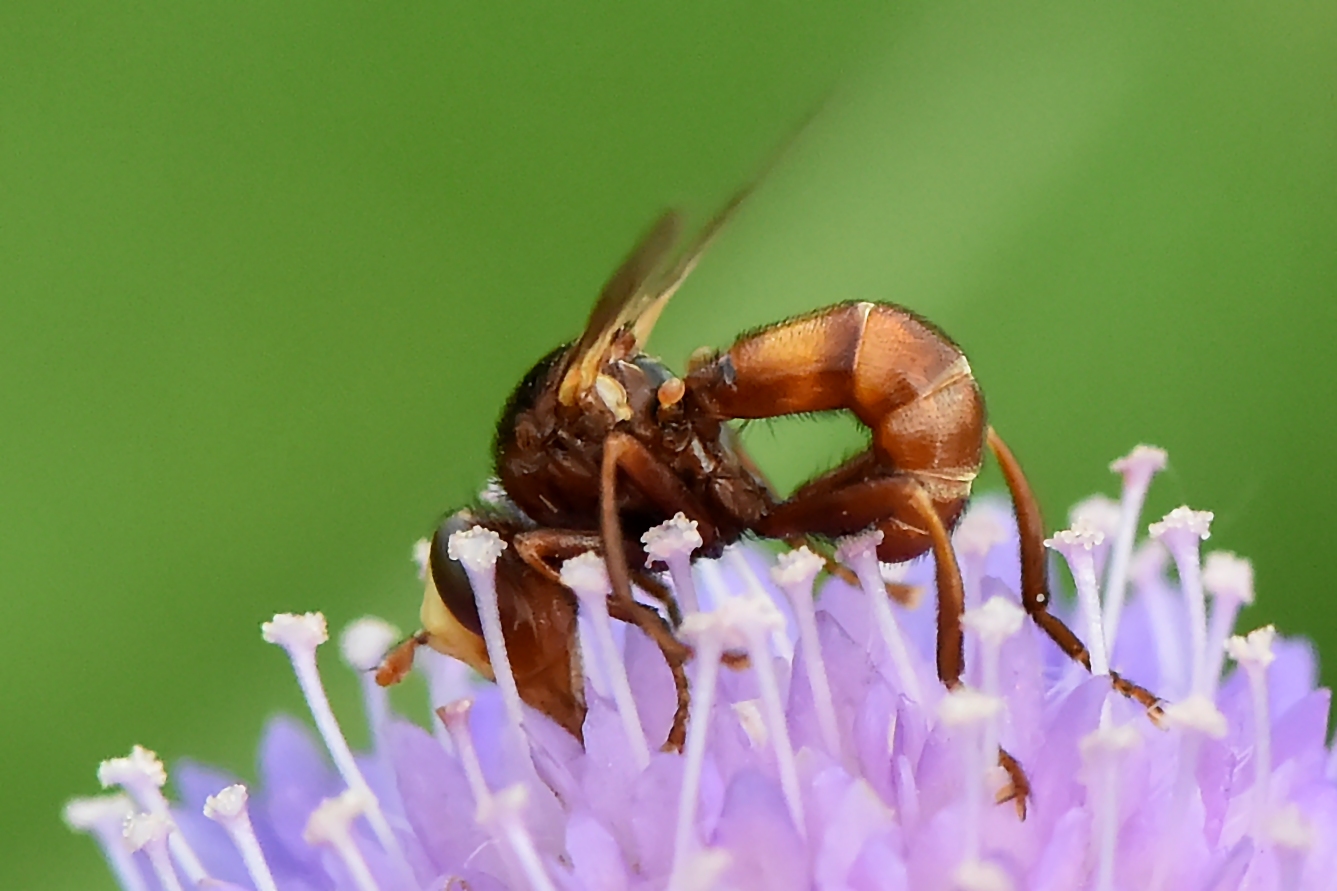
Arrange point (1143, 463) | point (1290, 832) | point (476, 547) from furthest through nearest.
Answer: point (1143, 463), point (476, 547), point (1290, 832)

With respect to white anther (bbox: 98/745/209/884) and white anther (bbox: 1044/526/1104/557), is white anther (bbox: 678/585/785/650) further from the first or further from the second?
white anther (bbox: 98/745/209/884)

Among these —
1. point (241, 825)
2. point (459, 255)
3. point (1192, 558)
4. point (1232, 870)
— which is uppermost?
point (459, 255)

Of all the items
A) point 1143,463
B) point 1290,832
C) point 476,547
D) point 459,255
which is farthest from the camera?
point 459,255

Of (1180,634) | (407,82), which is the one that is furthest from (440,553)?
(407,82)

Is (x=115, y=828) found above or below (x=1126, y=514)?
above

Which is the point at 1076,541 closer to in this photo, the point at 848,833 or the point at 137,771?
the point at 848,833

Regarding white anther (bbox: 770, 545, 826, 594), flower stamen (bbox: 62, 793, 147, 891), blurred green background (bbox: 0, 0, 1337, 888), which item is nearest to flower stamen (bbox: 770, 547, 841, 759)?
white anther (bbox: 770, 545, 826, 594)

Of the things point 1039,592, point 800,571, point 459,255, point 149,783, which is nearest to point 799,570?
point 800,571

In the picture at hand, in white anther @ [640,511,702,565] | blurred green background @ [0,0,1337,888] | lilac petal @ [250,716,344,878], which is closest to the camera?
white anther @ [640,511,702,565]
